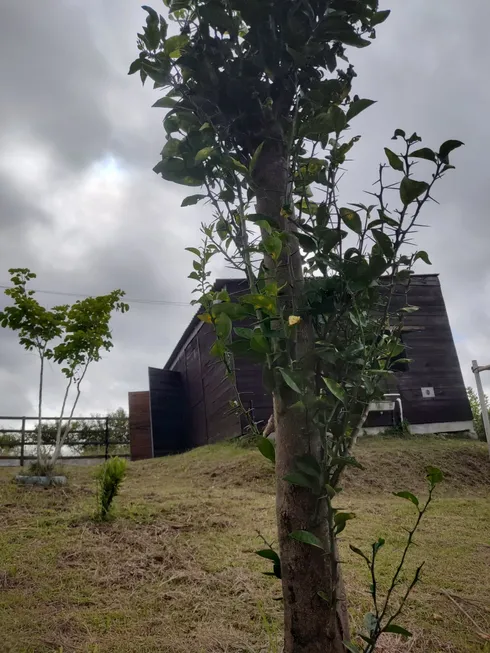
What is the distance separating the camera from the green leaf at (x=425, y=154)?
1263 millimetres

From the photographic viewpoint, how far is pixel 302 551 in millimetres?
1281

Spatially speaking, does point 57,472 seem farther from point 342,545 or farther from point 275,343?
point 275,343

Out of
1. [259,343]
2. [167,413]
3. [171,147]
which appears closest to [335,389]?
[259,343]

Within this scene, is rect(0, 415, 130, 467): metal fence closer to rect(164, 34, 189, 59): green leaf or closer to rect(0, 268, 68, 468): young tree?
rect(0, 268, 68, 468): young tree

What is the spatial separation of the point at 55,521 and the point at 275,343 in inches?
147

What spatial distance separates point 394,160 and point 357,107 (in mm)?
243

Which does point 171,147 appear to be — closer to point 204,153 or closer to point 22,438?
point 204,153

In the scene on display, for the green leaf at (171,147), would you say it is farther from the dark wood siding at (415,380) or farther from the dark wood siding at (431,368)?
the dark wood siding at (431,368)

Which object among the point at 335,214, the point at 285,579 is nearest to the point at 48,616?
the point at 285,579

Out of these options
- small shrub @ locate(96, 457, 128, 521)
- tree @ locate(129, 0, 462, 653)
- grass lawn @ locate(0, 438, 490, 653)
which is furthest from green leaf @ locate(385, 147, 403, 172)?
small shrub @ locate(96, 457, 128, 521)

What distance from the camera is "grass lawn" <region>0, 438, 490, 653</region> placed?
2.18m

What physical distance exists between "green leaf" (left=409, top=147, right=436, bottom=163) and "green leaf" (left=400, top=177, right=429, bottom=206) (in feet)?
0.21

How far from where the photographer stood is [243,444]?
8.80 meters

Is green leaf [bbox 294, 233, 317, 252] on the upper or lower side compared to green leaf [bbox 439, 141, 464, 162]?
lower
